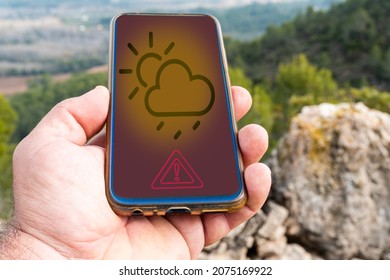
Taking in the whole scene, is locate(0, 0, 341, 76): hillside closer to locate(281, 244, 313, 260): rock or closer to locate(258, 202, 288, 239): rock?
locate(258, 202, 288, 239): rock

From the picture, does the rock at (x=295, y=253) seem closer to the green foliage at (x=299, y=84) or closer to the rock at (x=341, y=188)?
the rock at (x=341, y=188)

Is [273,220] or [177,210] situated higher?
[177,210]

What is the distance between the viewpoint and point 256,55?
53844 millimetres

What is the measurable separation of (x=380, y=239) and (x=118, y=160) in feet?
13.0

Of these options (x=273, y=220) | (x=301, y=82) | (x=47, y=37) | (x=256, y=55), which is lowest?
(x=256, y=55)

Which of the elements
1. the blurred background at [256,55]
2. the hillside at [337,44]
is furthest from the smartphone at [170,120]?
the hillside at [337,44]

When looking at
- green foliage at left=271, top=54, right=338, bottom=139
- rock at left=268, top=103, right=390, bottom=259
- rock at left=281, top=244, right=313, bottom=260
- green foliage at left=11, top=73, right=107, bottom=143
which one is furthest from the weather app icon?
green foliage at left=11, top=73, right=107, bottom=143

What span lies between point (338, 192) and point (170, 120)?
11.3ft

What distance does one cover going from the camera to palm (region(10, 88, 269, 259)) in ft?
6.98

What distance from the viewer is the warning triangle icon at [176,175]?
2.26 metres

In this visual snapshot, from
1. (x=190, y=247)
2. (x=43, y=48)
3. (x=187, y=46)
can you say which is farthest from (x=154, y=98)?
A: (x=43, y=48)

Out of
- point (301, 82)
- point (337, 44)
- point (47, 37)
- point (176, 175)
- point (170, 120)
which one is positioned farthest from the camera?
point (337, 44)

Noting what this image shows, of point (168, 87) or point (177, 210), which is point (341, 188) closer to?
point (168, 87)

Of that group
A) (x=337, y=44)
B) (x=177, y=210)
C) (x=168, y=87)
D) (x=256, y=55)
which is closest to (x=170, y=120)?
(x=168, y=87)
